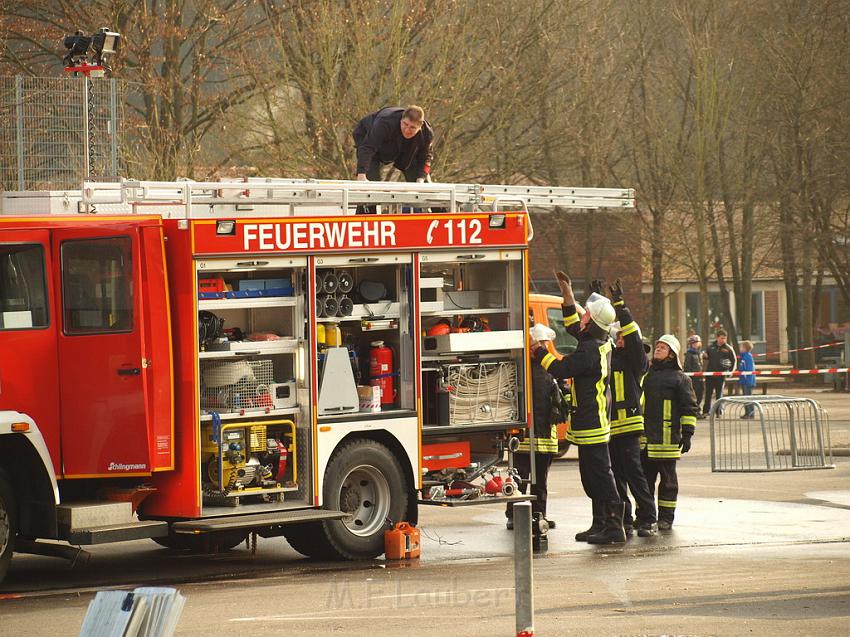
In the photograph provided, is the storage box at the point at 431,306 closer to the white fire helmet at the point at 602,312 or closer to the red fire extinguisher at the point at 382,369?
the red fire extinguisher at the point at 382,369

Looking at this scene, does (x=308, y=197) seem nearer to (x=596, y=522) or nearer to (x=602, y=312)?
(x=602, y=312)

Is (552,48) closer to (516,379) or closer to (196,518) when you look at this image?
(516,379)

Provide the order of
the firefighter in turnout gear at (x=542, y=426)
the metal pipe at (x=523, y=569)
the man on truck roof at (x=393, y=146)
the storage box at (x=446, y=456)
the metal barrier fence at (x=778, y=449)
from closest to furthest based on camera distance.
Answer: the metal pipe at (x=523, y=569)
the storage box at (x=446, y=456)
the firefighter in turnout gear at (x=542, y=426)
the man on truck roof at (x=393, y=146)
the metal barrier fence at (x=778, y=449)

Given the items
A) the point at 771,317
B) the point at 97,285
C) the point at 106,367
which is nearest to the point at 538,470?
the point at 106,367

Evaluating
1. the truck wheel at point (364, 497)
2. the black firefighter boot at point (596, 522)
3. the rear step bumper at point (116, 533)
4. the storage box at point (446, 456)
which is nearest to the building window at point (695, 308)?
the black firefighter boot at point (596, 522)

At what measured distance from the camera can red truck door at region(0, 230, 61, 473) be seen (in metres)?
10.7

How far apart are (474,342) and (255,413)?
80.8 inches

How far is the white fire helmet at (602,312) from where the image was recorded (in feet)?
41.5

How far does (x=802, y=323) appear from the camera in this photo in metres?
43.3

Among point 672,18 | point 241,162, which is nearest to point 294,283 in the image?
point 241,162

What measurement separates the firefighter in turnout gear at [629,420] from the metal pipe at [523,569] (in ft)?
20.8

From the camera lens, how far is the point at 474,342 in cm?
1245

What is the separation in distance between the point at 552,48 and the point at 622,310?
65.2 feet

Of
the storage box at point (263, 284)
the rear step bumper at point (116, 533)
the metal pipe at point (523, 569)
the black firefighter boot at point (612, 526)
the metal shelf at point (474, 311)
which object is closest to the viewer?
the metal pipe at point (523, 569)
